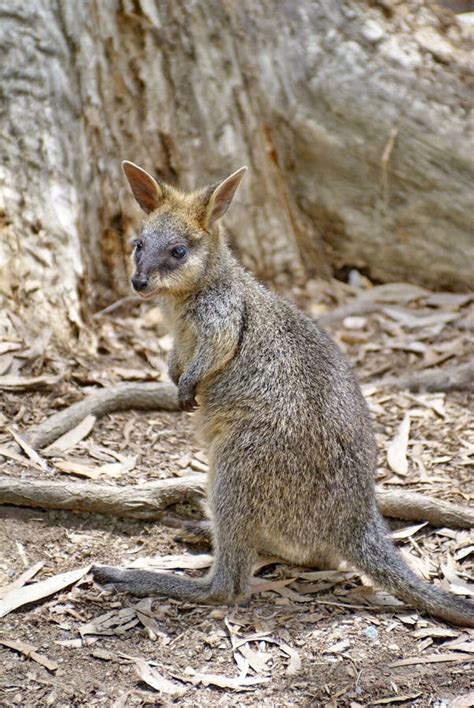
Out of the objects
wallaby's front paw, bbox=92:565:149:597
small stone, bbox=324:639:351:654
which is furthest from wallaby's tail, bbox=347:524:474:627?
wallaby's front paw, bbox=92:565:149:597

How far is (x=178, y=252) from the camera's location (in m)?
5.12

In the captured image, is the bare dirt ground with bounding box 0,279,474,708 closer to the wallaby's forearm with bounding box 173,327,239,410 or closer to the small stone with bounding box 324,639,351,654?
the small stone with bounding box 324,639,351,654

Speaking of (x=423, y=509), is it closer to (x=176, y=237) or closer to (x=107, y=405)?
(x=176, y=237)

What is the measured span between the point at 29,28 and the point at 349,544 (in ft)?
15.5

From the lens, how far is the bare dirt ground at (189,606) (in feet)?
13.0

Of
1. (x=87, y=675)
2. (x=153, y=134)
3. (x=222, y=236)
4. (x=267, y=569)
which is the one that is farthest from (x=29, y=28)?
(x=87, y=675)

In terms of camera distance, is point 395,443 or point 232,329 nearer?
point 232,329

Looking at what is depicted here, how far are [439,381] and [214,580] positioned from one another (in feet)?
10.2

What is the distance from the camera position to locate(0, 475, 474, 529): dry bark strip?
5.05 metres

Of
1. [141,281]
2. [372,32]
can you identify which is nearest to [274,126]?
[372,32]

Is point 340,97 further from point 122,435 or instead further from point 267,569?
point 267,569

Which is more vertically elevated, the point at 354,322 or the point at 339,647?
the point at 354,322

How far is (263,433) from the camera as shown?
15.3 ft

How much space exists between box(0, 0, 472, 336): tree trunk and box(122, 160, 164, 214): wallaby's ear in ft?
5.27
